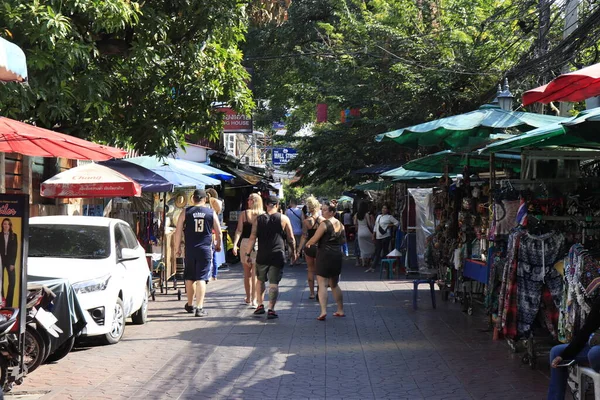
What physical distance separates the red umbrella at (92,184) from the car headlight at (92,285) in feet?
9.21

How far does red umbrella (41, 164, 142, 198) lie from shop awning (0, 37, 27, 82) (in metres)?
7.07

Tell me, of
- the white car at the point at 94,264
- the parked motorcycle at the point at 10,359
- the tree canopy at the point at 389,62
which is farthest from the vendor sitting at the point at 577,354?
the tree canopy at the point at 389,62

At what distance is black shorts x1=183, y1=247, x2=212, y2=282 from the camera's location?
12.6 meters

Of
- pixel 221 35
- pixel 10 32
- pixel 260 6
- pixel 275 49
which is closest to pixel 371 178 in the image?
pixel 275 49

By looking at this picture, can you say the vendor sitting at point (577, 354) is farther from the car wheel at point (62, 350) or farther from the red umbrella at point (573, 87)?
the car wheel at point (62, 350)

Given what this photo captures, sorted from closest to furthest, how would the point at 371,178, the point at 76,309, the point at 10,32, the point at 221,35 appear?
the point at 76,309 < the point at 10,32 < the point at 221,35 < the point at 371,178

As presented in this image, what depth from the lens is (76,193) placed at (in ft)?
43.2

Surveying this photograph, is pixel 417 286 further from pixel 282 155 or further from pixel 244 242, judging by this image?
pixel 282 155

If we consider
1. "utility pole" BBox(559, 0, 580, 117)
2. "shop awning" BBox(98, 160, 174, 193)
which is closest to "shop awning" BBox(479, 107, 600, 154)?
"utility pole" BBox(559, 0, 580, 117)

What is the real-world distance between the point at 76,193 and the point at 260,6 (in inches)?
208

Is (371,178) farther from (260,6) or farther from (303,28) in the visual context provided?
(260,6)

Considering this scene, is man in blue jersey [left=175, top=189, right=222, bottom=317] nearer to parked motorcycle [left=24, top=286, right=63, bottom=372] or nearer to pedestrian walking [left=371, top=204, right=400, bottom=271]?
parked motorcycle [left=24, top=286, right=63, bottom=372]

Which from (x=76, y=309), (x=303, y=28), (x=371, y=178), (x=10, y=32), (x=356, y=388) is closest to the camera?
(x=356, y=388)

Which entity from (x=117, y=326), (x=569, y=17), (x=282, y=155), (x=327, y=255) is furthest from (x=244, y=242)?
(x=282, y=155)
